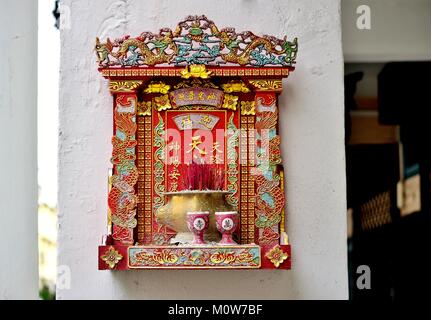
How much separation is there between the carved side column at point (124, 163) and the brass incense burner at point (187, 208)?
0.18 m

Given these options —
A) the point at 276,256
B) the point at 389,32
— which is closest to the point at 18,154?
the point at 276,256

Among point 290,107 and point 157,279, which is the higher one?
point 290,107

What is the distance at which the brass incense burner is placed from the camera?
4.12m

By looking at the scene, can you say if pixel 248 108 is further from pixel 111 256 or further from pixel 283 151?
pixel 111 256

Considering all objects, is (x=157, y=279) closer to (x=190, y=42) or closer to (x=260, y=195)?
(x=260, y=195)

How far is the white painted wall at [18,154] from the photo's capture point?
15.5ft

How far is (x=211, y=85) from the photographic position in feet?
14.2

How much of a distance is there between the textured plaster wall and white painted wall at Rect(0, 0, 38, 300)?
43 centimetres

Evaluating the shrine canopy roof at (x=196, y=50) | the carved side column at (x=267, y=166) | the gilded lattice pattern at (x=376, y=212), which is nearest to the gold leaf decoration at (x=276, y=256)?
the carved side column at (x=267, y=166)

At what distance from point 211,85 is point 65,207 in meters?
0.93

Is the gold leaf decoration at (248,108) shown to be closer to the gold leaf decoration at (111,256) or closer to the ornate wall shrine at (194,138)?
the ornate wall shrine at (194,138)

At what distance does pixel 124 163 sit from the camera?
4254 mm
